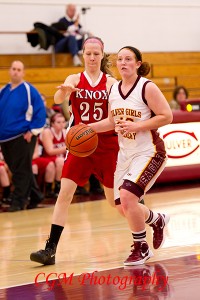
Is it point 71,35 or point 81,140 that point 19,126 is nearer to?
point 81,140

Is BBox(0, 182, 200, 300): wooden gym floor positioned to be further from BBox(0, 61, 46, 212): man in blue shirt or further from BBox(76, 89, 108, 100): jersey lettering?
BBox(76, 89, 108, 100): jersey lettering

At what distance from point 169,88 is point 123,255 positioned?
393 inches

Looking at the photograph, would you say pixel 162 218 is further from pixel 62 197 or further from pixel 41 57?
pixel 41 57

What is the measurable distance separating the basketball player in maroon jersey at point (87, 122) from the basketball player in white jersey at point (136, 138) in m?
0.33

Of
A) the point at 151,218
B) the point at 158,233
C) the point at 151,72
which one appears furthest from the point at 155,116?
the point at 151,72

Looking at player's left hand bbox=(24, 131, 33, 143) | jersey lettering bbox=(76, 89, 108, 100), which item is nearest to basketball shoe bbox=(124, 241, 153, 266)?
jersey lettering bbox=(76, 89, 108, 100)

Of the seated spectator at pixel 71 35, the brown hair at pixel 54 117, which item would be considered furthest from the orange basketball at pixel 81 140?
the seated spectator at pixel 71 35

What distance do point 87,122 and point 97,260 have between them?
110 centimetres

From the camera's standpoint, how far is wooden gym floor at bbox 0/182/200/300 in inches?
185

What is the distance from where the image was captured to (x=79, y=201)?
10.4 m

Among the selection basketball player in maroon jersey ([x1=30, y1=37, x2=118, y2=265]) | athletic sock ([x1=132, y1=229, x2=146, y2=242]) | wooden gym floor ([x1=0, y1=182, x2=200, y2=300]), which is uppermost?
basketball player in maroon jersey ([x1=30, y1=37, x2=118, y2=265])

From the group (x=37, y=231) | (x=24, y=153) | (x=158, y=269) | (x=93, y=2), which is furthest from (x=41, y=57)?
(x=158, y=269)
